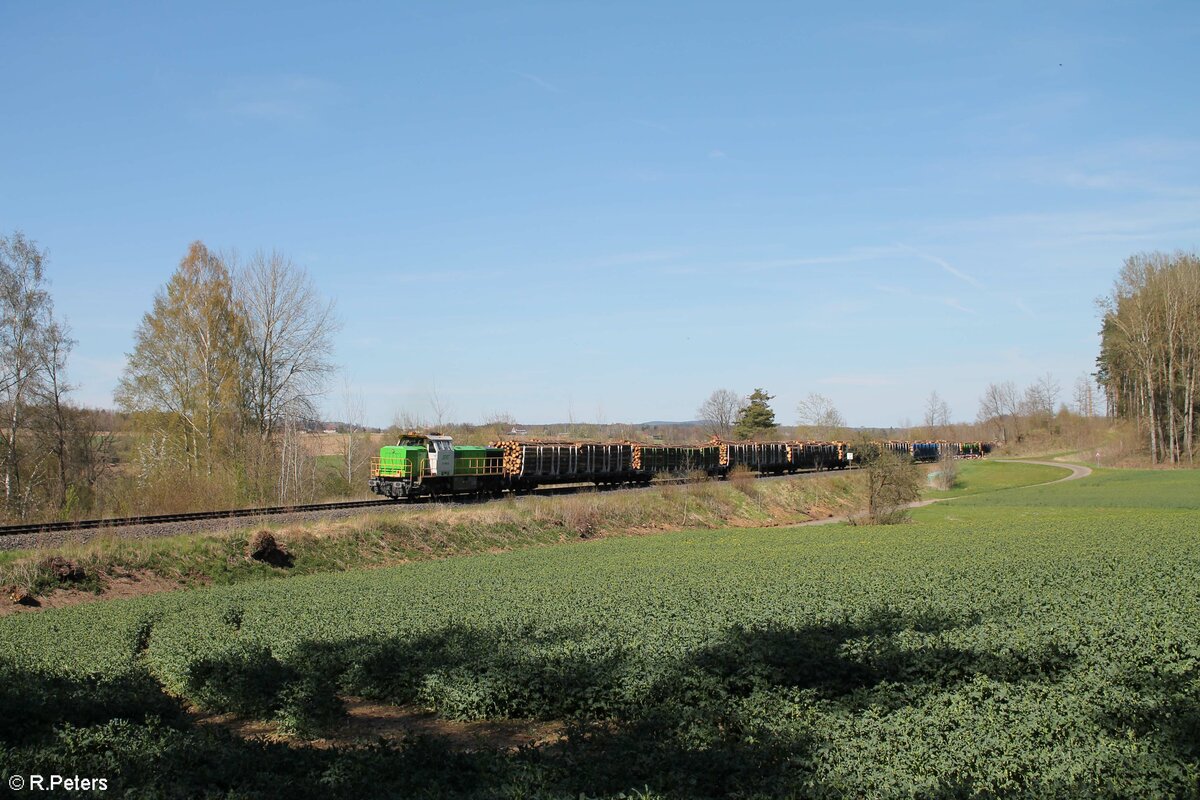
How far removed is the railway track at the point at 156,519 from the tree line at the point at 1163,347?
73852 millimetres

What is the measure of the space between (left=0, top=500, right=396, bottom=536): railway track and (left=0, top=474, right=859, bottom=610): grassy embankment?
2.42 metres

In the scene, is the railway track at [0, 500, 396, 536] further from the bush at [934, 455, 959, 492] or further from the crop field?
the bush at [934, 455, 959, 492]

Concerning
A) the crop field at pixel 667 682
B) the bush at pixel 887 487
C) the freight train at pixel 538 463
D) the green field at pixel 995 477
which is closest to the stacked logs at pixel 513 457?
the freight train at pixel 538 463

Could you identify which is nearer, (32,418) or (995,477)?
(32,418)

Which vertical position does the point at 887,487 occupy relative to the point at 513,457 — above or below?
below

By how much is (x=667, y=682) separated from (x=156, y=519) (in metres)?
24.2

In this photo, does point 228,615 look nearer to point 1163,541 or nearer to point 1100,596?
point 1100,596

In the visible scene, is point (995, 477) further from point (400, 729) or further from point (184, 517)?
point (400, 729)

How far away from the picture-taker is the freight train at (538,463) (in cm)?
3872

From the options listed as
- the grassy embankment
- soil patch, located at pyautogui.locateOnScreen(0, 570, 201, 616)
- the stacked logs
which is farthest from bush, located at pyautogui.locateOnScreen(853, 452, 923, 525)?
soil patch, located at pyautogui.locateOnScreen(0, 570, 201, 616)

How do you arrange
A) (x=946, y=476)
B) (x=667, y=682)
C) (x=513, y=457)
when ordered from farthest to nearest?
(x=946, y=476), (x=513, y=457), (x=667, y=682)

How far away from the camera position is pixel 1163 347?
76.8 m

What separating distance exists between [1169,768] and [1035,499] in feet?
168

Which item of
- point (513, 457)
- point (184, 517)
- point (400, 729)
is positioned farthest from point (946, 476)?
point (400, 729)
